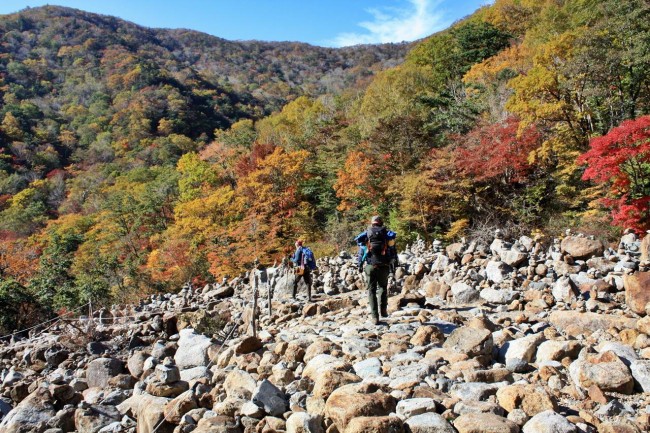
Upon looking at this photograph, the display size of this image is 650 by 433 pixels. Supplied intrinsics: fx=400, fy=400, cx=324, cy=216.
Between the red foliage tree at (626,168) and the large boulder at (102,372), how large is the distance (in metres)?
11.1

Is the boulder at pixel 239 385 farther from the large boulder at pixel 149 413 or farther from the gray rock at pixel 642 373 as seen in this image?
the gray rock at pixel 642 373

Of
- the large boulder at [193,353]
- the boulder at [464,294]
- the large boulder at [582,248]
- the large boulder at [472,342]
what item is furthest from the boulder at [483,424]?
the large boulder at [582,248]

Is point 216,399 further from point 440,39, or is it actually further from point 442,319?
point 440,39

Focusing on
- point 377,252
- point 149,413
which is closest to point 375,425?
point 149,413

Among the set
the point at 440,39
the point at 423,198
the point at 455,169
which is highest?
the point at 440,39

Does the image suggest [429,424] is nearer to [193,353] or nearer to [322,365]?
[322,365]

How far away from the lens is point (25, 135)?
166ft

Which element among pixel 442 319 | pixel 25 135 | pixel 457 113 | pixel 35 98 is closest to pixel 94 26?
pixel 35 98

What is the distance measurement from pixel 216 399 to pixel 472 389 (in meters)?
2.62

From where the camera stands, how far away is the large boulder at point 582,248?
25.7 feet

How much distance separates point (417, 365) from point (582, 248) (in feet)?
18.4

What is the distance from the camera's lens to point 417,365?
419 cm

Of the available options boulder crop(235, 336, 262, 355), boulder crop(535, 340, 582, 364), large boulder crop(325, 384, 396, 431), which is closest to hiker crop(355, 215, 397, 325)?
boulder crop(235, 336, 262, 355)

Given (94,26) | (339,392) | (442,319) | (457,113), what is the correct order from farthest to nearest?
(94,26) → (457,113) → (442,319) → (339,392)
